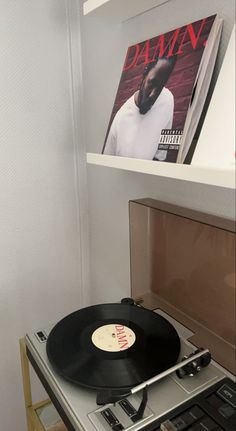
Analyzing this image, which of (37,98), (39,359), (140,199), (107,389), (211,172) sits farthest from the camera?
(37,98)

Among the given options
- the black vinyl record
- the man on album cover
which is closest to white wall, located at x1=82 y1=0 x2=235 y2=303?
the man on album cover

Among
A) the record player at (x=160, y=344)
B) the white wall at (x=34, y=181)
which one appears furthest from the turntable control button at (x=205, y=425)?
the white wall at (x=34, y=181)

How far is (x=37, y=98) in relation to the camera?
1.24m

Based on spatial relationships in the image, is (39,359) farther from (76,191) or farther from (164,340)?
(76,191)

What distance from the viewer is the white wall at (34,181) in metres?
1.18

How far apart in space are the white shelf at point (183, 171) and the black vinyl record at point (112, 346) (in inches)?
16.3

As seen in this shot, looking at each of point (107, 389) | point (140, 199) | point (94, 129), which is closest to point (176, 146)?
point (140, 199)

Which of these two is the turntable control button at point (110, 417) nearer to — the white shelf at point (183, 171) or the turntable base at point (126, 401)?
the turntable base at point (126, 401)

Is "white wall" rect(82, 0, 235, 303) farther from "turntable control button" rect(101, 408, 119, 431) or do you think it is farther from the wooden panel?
"turntable control button" rect(101, 408, 119, 431)

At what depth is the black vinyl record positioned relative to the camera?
73 centimetres

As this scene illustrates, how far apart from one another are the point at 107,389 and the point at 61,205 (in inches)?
32.6

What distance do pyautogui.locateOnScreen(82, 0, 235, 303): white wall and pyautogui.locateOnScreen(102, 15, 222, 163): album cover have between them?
47 mm

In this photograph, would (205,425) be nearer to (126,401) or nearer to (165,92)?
(126,401)

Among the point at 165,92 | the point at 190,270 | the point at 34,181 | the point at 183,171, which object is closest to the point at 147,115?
the point at 165,92
